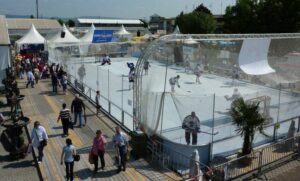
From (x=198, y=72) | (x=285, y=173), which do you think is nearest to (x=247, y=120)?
(x=285, y=173)

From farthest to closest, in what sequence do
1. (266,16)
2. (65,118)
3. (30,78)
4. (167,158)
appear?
(266,16)
(30,78)
(65,118)
(167,158)

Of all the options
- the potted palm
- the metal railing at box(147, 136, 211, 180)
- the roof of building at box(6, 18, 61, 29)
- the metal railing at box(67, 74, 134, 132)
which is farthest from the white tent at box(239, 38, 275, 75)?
the roof of building at box(6, 18, 61, 29)

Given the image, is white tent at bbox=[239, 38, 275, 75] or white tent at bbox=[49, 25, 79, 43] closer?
white tent at bbox=[239, 38, 275, 75]

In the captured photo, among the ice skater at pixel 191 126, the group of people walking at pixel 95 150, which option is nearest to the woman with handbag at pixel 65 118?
the group of people walking at pixel 95 150

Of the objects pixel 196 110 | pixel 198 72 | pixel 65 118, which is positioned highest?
pixel 198 72

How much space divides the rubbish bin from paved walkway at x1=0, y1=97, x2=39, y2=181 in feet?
11.2

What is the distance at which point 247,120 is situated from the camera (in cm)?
1248

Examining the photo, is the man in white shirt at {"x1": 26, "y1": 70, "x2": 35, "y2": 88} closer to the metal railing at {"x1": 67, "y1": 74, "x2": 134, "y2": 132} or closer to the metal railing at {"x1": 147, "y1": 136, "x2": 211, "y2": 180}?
the metal railing at {"x1": 67, "y1": 74, "x2": 134, "y2": 132}

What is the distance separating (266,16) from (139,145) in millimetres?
42346

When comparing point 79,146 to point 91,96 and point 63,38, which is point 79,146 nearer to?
point 91,96

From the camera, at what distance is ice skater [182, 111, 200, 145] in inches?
497

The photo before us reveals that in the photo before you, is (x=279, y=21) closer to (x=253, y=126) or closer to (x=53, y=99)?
(x=53, y=99)

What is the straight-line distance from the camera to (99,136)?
1116cm

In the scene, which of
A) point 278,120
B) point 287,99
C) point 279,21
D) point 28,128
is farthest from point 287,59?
point 279,21
